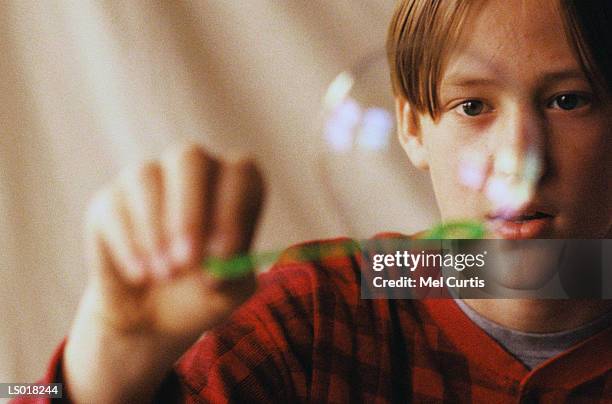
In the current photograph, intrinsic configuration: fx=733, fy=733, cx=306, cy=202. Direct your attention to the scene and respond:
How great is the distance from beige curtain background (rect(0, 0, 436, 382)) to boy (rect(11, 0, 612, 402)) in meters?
0.06

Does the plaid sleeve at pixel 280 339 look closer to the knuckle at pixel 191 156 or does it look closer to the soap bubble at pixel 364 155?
the soap bubble at pixel 364 155

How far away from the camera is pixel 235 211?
34cm

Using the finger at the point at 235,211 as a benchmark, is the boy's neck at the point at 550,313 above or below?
below

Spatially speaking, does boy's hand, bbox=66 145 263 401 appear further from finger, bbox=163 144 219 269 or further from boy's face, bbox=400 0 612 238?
boy's face, bbox=400 0 612 238

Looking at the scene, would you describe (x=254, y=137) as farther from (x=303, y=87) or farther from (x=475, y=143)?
(x=475, y=143)

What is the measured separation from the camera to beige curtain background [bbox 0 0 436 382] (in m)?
0.58

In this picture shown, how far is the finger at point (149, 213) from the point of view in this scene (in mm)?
345

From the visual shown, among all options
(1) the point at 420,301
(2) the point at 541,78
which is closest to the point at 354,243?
(1) the point at 420,301

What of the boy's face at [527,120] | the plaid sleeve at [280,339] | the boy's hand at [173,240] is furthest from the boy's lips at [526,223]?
the boy's hand at [173,240]

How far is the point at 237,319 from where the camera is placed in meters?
0.50

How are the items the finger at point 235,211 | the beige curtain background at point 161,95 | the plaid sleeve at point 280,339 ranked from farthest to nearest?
1. the beige curtain background at point 161,95
2. the plaid sleeve at point 280,339
3. the finger at point 235,211

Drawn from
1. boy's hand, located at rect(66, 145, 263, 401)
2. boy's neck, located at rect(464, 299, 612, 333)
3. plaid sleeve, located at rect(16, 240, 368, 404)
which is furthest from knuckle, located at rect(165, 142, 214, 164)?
boy's neck, located at rect(464, 299, 612, 333)

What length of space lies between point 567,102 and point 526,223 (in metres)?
0.08

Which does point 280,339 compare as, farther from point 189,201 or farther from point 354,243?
point 189,201
